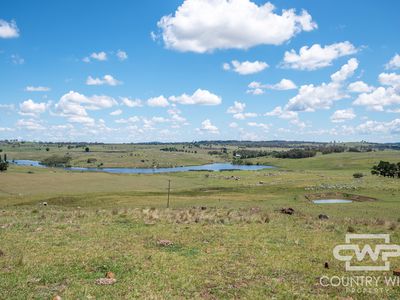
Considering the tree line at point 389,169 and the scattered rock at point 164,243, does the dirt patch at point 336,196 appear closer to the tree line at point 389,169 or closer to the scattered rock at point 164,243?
the scattered rock at point 164,243

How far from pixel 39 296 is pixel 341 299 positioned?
10.3 meters

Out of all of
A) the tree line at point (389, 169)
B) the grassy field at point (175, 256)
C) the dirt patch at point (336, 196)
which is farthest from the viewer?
the tree line at point (389, 169)

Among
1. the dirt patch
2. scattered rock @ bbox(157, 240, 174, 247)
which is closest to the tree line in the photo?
the dirt patch

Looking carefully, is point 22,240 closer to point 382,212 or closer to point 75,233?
point 75,233

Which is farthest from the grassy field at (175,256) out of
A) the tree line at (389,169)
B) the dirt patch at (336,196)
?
the tree line at (389,169)

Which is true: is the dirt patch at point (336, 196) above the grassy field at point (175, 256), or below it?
below


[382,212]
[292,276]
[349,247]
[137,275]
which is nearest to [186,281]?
[137,275]

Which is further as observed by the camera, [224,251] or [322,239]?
[322,239]

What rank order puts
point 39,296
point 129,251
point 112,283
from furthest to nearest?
point 129,251 → point 112,283 → point 39,296

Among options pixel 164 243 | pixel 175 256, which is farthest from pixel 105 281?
pixel 164 243

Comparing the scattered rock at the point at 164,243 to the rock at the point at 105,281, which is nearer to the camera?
the rock at the point at 105,281

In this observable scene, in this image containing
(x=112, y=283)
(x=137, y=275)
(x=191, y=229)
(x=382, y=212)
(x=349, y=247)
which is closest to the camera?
(x=112, y=283)

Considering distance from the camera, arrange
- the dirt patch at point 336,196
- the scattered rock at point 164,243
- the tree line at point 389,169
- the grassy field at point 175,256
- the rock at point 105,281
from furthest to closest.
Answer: the tree line at point 389,169, the dirt patch at point 336,196, the scattered rock at point 164,243, the rock at point 105,281, the grassy field at point 175,256

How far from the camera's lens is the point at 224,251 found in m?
19.0
